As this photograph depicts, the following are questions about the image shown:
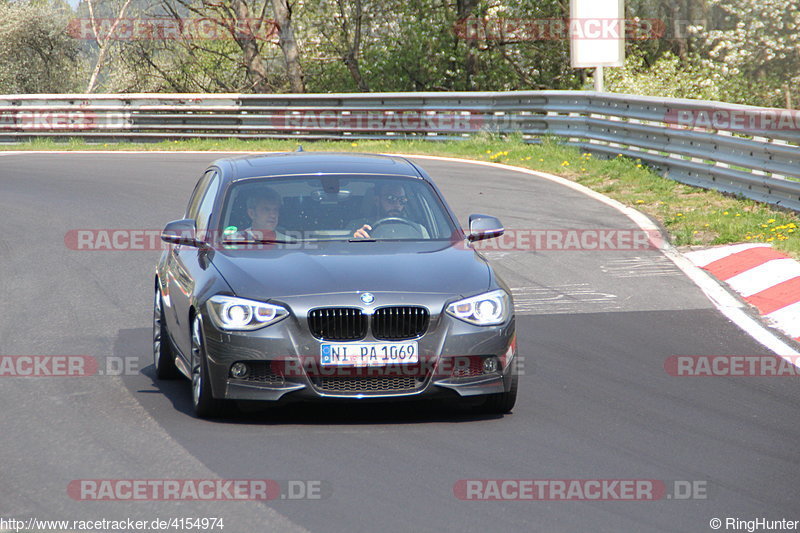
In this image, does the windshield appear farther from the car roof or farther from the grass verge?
the grass verge

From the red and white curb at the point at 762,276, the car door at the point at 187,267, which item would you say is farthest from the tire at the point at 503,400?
the red and white curb at the point at 762,276

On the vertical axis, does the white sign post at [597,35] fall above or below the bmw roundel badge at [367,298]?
above

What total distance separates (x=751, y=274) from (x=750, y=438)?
501 centimetres

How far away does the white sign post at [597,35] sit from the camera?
2253cm

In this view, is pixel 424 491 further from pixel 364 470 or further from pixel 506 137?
pixel 506 137

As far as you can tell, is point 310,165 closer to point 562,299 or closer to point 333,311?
point 333,311

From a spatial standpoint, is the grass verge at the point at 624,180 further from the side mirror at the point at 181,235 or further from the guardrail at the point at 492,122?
the side mirror at the point at 181,235

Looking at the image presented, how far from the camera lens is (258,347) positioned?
6.45 meters

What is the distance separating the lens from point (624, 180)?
1741cm

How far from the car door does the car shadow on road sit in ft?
1.13

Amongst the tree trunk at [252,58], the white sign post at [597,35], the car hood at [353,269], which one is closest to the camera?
the car hood at [353,269]

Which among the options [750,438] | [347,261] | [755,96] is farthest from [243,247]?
[755,96]

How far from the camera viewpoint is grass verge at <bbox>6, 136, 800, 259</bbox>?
1305 centimetres

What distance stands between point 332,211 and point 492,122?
16626mm
